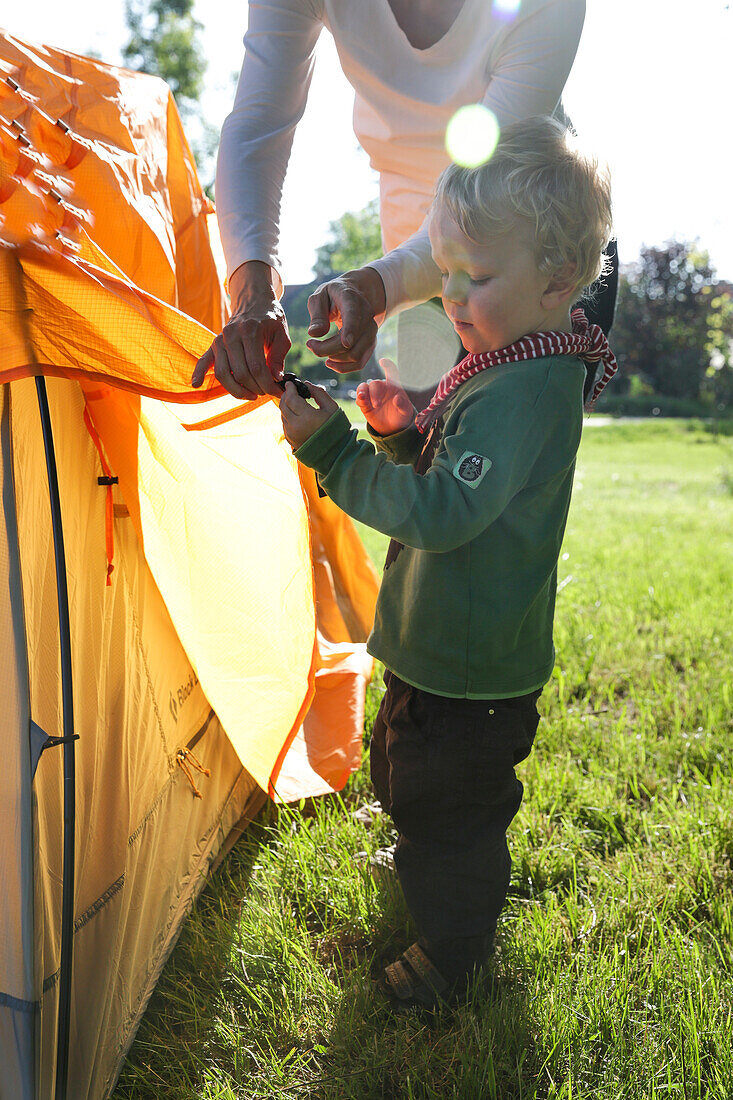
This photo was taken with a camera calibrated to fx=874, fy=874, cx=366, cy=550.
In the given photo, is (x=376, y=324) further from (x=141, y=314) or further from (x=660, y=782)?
(x=660, y=782)

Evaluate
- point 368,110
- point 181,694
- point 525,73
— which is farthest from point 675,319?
point 181,694

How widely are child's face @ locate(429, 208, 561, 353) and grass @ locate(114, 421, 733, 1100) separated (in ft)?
3.63

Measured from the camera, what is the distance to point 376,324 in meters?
1.44

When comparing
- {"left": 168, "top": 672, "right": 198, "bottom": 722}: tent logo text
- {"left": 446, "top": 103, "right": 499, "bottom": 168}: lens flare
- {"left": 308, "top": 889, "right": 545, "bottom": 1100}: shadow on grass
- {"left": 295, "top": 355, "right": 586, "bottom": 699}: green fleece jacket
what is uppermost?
{"left": 446, "top": 103, "right": 499, "bottom": 168}: lens flare

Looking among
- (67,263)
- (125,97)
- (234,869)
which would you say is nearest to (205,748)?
(234,869)

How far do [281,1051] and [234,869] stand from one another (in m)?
0.49

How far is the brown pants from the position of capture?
4.75 ft

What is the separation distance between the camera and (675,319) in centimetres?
2317

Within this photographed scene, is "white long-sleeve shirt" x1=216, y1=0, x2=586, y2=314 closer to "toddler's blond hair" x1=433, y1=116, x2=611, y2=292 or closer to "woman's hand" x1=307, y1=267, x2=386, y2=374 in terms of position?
"woman's hand" x1=307, y1=267, x2=386, y2=374

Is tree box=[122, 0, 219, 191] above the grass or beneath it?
above

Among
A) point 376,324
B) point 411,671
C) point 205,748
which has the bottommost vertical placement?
point 205,748

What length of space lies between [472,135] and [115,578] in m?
1.01

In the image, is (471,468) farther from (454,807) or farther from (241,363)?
(454,807)

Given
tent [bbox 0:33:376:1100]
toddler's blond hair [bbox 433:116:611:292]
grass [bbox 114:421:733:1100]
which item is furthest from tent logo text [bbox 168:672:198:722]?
toddler's blond hair [bbox 433:116:611:292]
